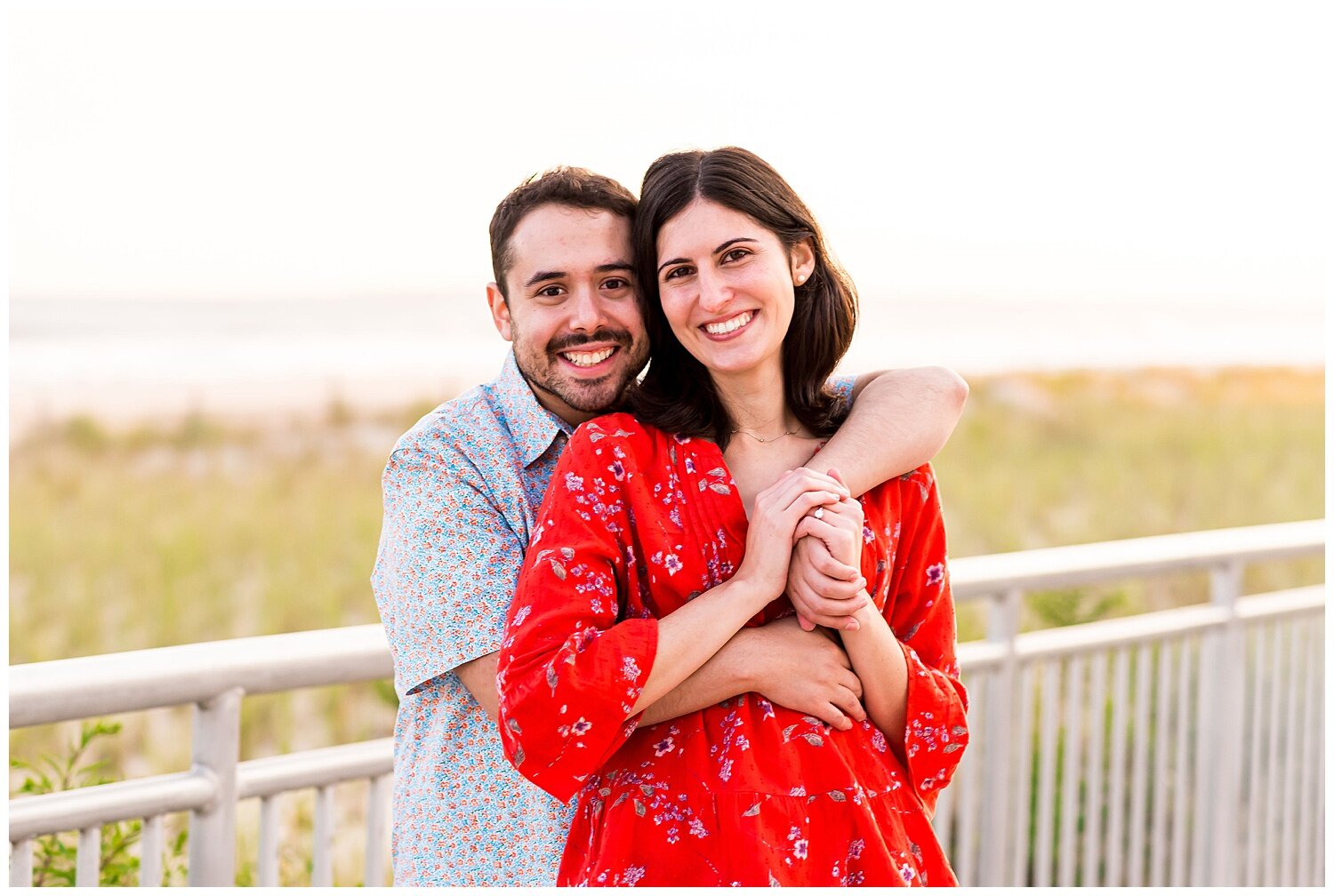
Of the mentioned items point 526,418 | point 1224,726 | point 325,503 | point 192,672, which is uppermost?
point 526,418

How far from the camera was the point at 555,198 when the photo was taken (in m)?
1.50

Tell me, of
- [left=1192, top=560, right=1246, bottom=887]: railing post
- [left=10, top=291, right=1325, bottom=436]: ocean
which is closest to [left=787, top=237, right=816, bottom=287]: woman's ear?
[left=1192, top=560, right=1246, bottom=887]: railing post

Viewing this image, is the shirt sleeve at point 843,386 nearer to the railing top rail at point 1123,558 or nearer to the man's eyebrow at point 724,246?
the man's eyebrow at point 724,246

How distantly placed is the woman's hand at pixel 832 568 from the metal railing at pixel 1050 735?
748 mm

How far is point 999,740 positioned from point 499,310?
145cm

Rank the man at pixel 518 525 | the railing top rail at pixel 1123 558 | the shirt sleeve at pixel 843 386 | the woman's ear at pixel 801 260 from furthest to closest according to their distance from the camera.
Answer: the railing top rail at pixel 1123 558, the shirt sleeve at pixel 843 386, the woman's ear at pixel 801 260, the man at pixel 518 525

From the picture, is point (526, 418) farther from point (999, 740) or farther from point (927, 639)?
point (999, 740)

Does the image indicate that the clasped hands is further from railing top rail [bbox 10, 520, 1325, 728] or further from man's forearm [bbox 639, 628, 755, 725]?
railing top rail [bbox 10, 520, 1325, 728]

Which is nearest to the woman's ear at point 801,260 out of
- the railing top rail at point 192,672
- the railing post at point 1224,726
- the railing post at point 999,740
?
the railing top rail at point 192,672

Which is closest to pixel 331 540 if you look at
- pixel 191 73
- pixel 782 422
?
pixel 191 73

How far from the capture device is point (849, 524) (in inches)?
50.4

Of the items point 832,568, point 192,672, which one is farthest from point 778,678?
point 192,672

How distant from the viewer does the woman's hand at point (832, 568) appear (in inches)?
49.8

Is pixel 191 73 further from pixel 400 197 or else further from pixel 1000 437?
pixel 1000 437
